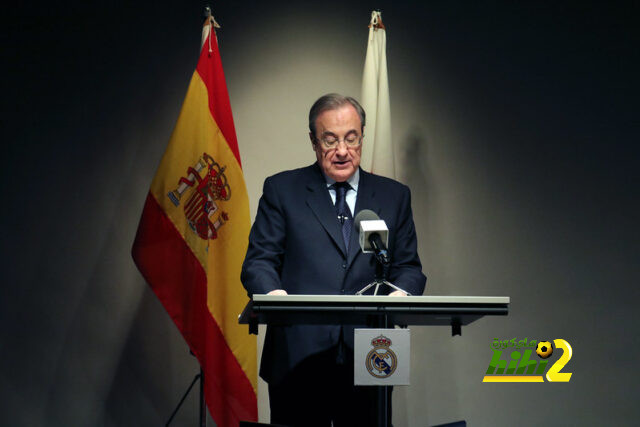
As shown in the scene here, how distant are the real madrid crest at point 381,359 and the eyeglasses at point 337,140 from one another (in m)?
0.92

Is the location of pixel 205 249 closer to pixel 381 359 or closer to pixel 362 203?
pixel 362 203

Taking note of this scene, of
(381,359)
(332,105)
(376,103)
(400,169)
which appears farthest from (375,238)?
(400,169)

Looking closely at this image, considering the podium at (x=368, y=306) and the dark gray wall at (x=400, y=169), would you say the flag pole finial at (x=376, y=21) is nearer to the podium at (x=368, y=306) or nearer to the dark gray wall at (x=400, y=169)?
the dark gray wall at (x=400, y=169)

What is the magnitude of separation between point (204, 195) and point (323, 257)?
1.26 m

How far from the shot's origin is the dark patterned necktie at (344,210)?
7.43 feet

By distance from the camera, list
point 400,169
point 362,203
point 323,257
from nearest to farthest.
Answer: point 323,257 < point 362,203 < point 400,169

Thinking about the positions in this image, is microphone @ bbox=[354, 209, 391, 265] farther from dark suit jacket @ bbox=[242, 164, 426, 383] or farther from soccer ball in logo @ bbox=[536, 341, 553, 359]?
soccer ball in logo @ bbox=[536, 341, 553, 359]

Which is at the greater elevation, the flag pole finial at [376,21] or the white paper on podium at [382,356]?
the flag pole finial at [376,21]

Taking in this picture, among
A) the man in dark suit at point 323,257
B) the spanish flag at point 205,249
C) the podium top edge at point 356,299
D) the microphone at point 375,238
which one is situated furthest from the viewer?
the spanish flag at point 205,249

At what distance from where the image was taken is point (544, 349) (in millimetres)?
3658

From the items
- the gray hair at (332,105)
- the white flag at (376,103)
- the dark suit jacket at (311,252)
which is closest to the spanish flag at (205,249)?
the white flag at (376,103)

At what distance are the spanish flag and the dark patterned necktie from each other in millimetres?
1073

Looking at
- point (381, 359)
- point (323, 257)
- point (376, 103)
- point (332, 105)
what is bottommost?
point (381, 359)

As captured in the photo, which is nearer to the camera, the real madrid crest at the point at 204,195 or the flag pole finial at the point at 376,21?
the real madrid crest at the point at 204,195
